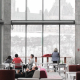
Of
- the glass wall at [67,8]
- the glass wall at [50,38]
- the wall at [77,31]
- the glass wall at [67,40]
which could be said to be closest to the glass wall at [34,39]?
the glass wall at [50,38]

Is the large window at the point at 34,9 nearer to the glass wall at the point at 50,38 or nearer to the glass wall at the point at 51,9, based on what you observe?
the glass wall at the point at 51,9

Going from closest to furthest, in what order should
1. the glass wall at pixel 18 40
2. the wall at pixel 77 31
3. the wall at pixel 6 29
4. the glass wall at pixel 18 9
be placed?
the wall at pixel 6 29 → the wall at pixel 77 31 → the glass wall at pixel 18 40 → the glass wall at pixel 18 9

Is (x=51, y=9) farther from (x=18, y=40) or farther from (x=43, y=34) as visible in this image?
(x=18, y=40)

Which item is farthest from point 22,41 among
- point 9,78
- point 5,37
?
point 9,78

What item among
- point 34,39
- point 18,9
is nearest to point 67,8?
point 34,39

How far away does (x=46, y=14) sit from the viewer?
52.9 ft

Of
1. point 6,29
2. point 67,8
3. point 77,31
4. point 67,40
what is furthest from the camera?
point 67,8

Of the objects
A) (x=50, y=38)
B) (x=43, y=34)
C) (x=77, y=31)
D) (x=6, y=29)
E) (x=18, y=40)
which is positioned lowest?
(x=18, y=40)

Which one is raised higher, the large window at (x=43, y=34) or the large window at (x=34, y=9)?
the large window at (x=34, y=9)

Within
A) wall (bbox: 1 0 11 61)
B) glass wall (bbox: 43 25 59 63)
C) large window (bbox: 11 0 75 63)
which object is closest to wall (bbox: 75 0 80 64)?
large window (bbox: 11 0 75 63)

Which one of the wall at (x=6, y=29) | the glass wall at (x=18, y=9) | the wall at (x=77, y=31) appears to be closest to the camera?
the wall at (x=6, y=29)

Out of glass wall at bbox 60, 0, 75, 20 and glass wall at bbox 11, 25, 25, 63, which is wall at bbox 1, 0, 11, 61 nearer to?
glass wall at bbox 11, 25, 25, 63

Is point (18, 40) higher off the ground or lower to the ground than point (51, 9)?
lower

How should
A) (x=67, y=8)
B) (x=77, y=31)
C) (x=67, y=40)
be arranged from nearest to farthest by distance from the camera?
(x=77, y=31)
(x=67, y=40)
(x=67, y=8)
